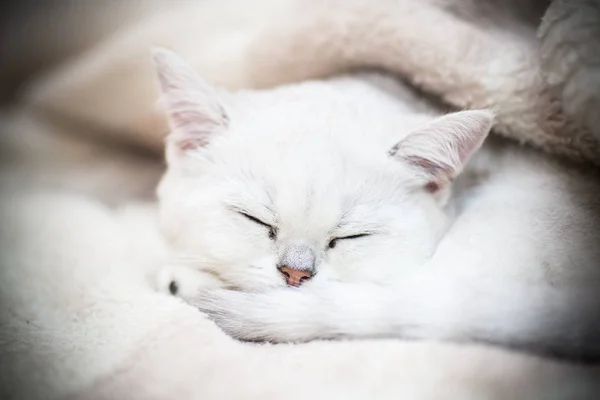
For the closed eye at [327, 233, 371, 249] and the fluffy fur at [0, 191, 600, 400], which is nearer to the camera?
the fluffy fur at [0, 191, 600, 400]

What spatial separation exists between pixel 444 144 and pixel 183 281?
15.9 inches

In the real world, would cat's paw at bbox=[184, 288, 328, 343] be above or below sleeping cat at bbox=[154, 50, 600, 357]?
below

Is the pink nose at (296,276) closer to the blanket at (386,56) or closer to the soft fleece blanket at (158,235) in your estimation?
the soft fleece blanket at (158,235)

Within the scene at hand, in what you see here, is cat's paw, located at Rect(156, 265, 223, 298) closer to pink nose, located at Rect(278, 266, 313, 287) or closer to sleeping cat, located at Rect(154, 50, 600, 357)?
sleeping cat, located at Rect(154, 50, 600, 357)

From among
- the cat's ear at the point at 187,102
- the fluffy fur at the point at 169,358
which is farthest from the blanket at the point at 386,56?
the fluffy fur at the point at 169,358

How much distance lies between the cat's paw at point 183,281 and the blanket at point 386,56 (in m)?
0.43

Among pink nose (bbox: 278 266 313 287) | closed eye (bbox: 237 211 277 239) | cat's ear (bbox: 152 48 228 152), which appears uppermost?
cat's ear (bbox: 152 48 228 152)

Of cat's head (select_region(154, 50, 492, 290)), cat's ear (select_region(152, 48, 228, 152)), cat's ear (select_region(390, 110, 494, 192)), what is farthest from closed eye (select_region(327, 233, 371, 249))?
cat's ear (select_region(152, 48, 228, 152))

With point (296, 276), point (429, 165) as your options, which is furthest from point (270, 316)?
point (429, 165)

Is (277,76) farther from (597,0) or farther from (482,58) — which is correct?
(597,0)

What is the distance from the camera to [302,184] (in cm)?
77

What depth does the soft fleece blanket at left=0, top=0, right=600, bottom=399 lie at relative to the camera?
2.06 ft

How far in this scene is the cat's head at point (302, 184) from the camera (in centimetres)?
77

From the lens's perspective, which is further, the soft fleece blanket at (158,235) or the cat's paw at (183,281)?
the cat's paw at (183,281)
